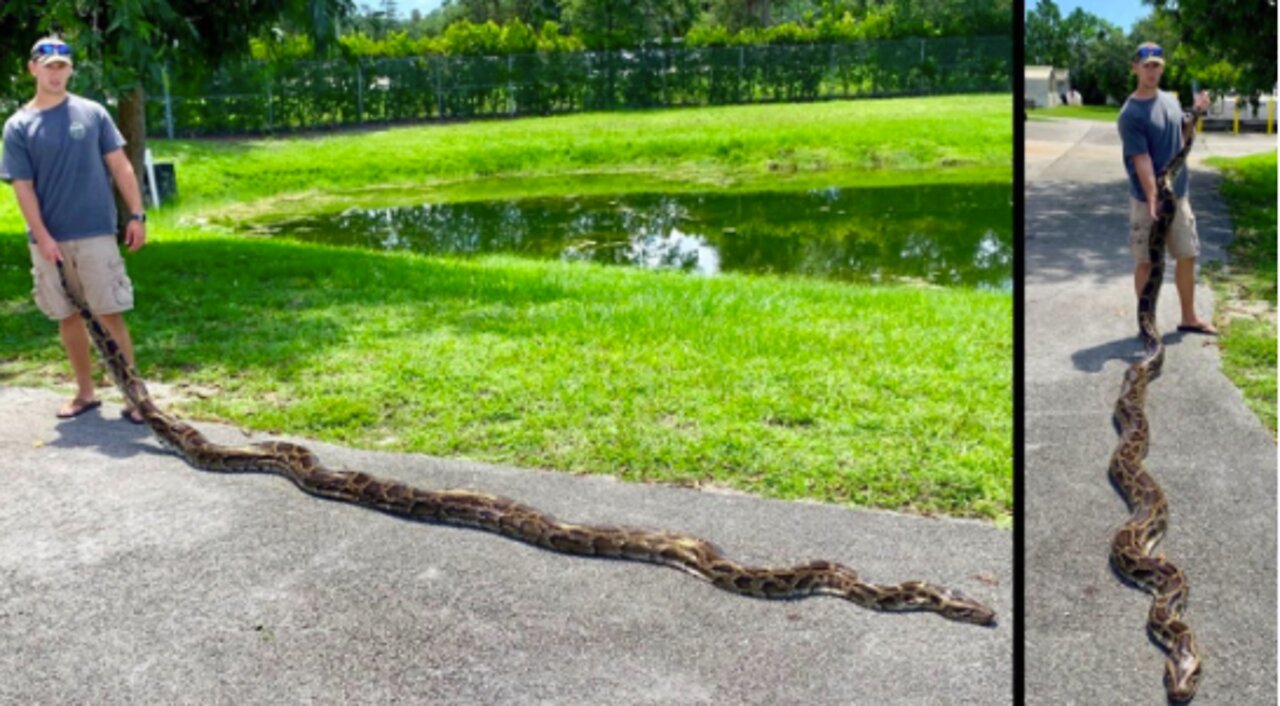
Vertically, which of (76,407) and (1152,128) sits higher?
A: (1152,128)

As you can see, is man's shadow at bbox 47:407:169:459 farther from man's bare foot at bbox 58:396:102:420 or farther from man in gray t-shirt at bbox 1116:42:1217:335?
man in gray t-shirt at bbox 1116:42:1217:335

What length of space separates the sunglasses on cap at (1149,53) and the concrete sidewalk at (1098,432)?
68 millimetres

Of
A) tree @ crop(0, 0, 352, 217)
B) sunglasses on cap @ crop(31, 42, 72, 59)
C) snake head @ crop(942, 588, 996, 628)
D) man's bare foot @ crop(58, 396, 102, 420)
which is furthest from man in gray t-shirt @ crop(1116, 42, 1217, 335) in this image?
tree @ crop(0, 0, 352, 217)

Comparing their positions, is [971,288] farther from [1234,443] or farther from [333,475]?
[1234,443]

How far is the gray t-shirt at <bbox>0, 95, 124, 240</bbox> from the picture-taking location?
6551 mm

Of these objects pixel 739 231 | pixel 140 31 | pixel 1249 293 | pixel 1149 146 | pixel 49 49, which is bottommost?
pixel 739 231

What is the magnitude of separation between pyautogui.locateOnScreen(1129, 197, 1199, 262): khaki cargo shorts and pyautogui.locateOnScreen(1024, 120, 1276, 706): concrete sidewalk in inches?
0.5

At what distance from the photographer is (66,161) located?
659 centimetres

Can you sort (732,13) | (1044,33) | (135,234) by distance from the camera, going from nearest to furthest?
(1044,33)
(135,234)
(732,13)

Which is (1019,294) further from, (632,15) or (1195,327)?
(632,15)

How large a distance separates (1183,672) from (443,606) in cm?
291

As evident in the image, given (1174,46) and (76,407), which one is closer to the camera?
(1174,46)

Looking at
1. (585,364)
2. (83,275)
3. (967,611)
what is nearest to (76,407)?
(83,275)

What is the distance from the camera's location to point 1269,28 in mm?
1215
